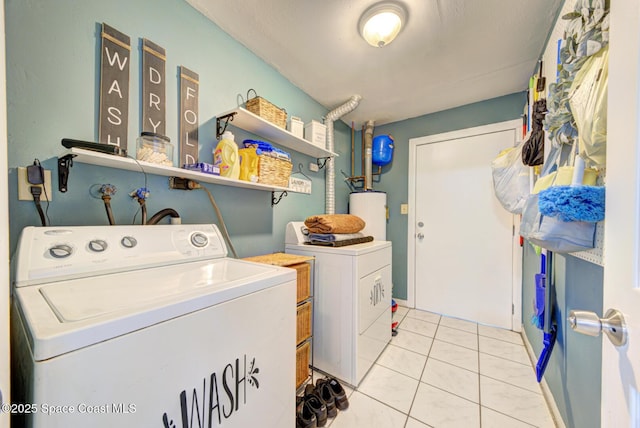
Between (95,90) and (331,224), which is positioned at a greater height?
(95,90)

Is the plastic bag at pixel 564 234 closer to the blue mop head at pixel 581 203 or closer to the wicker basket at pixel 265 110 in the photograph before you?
the blue mop head at pixel 581 203

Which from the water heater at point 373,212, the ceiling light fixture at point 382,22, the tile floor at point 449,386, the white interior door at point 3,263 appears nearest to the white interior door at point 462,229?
the tile floor at point 449,386

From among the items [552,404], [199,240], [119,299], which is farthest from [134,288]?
[552,404]

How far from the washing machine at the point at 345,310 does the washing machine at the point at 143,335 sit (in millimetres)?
660

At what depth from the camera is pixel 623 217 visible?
1.50 ft

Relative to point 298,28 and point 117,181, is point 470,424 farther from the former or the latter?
point 298,28

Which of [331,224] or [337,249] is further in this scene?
[331,224]

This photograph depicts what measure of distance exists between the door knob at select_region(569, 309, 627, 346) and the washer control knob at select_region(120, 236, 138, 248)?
4.46 feet

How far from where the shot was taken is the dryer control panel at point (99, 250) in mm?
746

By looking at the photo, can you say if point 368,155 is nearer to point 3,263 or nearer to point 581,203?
point 581,203

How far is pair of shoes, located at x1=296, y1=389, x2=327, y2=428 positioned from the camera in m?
1.23

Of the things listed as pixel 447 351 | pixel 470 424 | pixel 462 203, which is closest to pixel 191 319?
pixel 470 424

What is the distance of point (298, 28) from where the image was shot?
4.98ft

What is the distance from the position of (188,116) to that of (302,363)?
163cm
